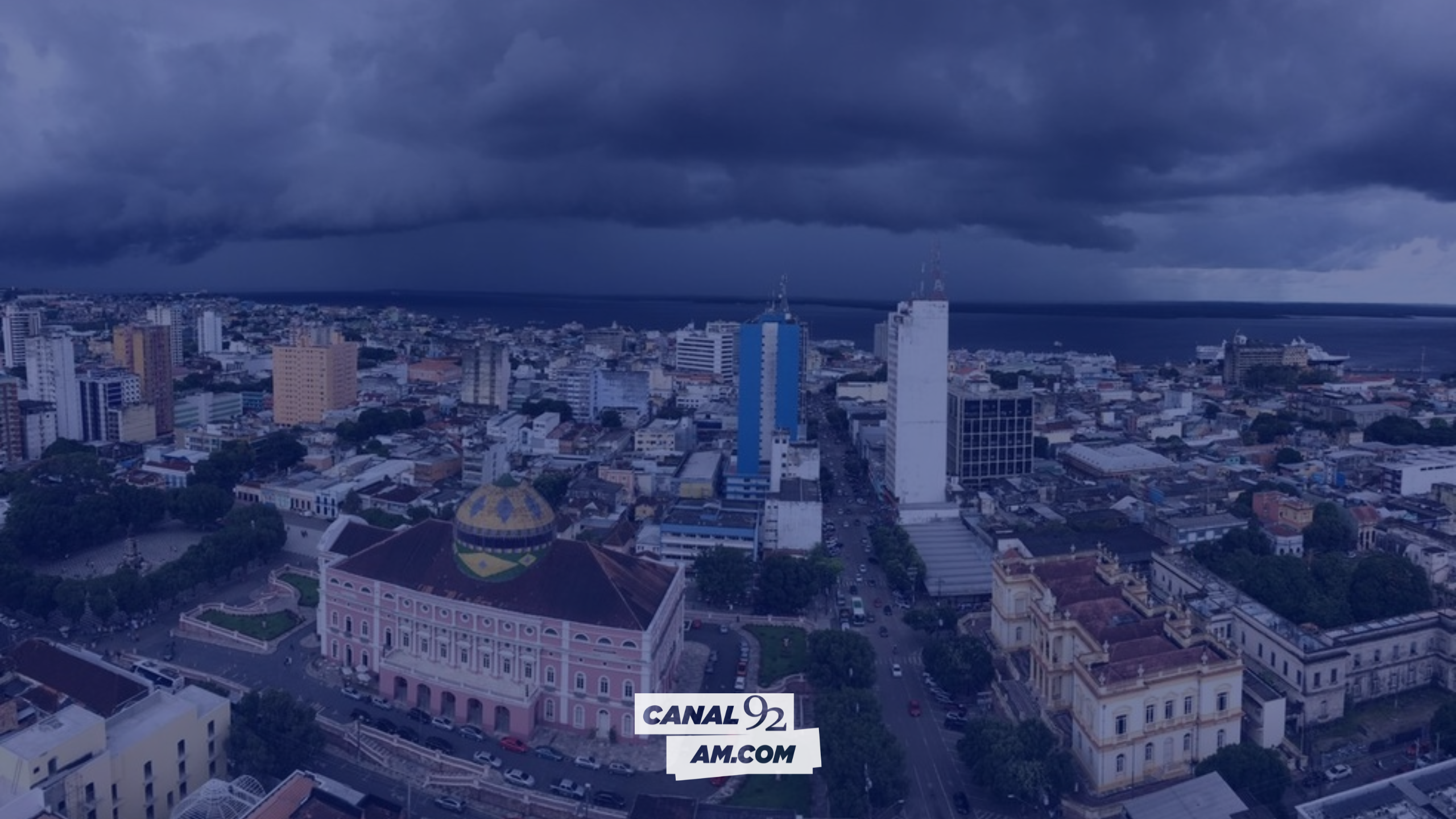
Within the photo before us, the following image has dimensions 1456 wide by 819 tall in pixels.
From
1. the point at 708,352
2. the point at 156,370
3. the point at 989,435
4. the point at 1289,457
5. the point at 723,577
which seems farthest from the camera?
the point at 708,352

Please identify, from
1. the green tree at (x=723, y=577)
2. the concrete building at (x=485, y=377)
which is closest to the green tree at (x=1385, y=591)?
the green tree at (x=723, y=577)

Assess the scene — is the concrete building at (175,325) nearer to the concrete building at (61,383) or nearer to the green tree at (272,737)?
the concrete building at (61,383)

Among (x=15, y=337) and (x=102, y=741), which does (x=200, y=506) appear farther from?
(x=15, y=337)

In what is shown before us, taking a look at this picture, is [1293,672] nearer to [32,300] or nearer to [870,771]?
[870,771]

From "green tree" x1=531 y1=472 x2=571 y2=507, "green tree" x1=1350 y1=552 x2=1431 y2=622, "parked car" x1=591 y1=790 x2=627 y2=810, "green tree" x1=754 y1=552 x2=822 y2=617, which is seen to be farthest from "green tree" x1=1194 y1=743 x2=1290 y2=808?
"green tree" x1=531 y1=472 x2=571 y2=507

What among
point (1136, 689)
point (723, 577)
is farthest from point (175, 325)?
point (1136, 689)

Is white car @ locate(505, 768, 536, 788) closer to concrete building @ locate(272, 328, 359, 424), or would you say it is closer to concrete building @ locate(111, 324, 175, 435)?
concrete building @ locate(272, 328, 359, 424)
